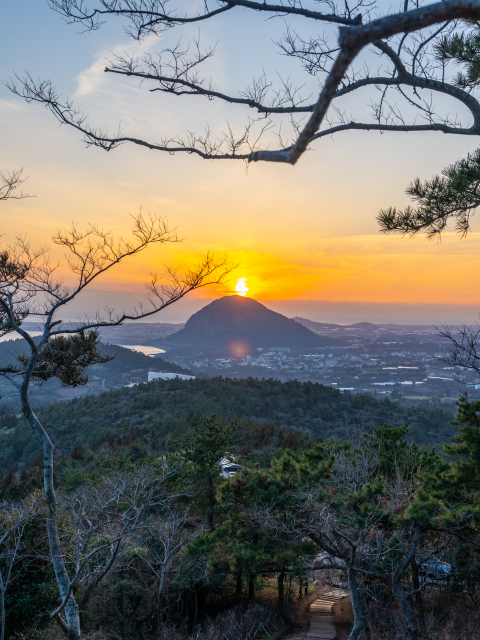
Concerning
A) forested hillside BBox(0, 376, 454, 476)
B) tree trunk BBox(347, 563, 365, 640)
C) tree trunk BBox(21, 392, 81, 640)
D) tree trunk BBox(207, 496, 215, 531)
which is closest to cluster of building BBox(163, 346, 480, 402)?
forested hillside BBox(0, 376, 454, 476)

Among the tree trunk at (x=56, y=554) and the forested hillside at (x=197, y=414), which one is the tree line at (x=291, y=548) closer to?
the tree trunk at (x=56, y=554)

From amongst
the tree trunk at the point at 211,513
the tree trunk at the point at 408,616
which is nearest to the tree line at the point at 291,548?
the tree trunk at the point at 408,616

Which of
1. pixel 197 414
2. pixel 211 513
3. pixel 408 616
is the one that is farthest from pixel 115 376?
pixel 408 616

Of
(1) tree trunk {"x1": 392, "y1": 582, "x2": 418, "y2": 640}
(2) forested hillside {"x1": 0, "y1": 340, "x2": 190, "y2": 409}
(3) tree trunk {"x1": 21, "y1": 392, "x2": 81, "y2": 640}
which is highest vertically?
(3) tree trunk {"x1": 21, "y1": 392, "x2": 81, "y2": 640}

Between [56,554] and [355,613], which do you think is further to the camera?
[355,613]

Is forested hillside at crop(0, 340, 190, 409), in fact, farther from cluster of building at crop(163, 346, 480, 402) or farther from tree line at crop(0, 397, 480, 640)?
tree line at crop(0, 397, 480, 640)

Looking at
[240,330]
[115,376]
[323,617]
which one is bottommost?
[115,376]

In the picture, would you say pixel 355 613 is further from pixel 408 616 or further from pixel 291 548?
pixel 291 548
